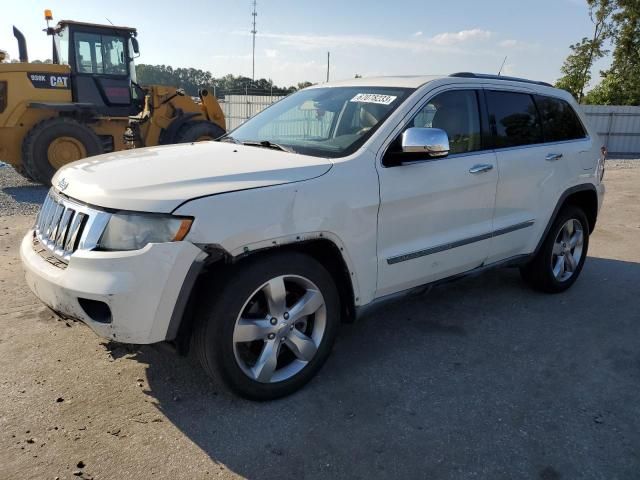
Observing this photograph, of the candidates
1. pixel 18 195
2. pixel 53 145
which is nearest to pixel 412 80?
Result: pixel 18 195

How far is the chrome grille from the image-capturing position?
2607 millimetres

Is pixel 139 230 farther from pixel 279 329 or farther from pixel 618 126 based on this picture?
pixel 618 126

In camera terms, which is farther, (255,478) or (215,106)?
(215,106)

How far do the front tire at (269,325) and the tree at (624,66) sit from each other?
2614 centimetres

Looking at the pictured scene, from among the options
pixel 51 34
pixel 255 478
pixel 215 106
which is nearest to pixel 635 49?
pixel 215 106

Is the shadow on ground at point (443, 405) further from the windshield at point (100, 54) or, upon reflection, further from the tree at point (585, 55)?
the tree at point (585, 55)

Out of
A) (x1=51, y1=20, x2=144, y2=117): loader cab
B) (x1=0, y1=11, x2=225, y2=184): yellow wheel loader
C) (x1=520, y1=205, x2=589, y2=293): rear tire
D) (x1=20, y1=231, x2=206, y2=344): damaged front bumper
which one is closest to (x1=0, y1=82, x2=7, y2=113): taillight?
(x1=0, y1=11, x2=225, y2=184): yellow wheel loader

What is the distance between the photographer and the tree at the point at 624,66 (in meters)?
24.1

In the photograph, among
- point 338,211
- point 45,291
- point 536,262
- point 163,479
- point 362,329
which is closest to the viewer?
point 163,479

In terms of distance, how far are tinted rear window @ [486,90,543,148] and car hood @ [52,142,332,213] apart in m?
1.67

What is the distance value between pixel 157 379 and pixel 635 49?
28.5 m

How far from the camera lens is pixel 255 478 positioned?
246cm

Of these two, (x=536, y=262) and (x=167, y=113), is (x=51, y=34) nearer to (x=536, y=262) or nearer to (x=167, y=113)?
(x=167, y=113)

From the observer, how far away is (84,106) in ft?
34.1
